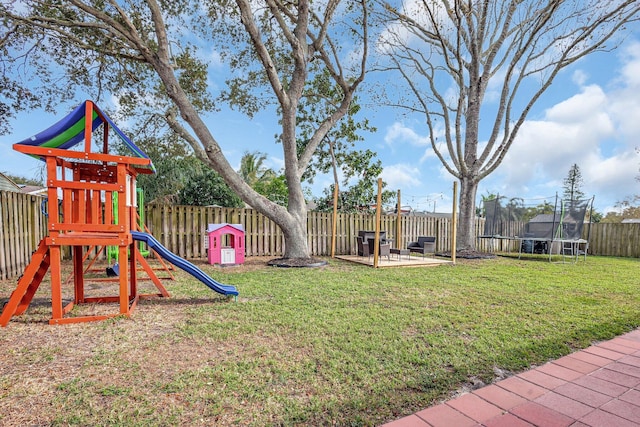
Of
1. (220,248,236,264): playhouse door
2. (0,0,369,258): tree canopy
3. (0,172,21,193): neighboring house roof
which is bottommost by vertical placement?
(220,248,236,264): playhouse door

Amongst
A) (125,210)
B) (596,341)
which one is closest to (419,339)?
(596,341)

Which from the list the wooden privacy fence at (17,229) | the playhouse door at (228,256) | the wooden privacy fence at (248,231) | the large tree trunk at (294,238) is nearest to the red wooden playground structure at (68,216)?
the wooden privacy fence at (17,229)

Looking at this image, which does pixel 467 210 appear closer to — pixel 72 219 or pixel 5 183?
pixel 72 219

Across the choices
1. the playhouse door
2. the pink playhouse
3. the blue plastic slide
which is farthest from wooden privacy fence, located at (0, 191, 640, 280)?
the blue plastic slide

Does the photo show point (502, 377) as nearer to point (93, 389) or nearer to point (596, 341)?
point (596, 341)

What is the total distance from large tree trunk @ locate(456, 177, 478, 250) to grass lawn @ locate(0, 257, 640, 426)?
571 centimetres

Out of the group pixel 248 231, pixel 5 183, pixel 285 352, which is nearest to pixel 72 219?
pixel 285 352

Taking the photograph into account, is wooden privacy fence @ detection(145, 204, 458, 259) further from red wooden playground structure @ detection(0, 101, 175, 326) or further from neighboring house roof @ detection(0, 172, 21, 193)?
neighboring house roof @ detection(0, 172, 21, 193)

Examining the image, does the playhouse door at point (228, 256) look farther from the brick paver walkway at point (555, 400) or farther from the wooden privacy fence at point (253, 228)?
the brick paver walkway at point (555, 400)

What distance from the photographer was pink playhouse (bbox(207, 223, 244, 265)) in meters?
7.48

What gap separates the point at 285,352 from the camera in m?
2.54

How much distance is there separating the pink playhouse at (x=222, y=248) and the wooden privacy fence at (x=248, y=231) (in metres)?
1.51

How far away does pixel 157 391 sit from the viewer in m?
1.96

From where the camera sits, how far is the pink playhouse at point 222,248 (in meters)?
7.48
